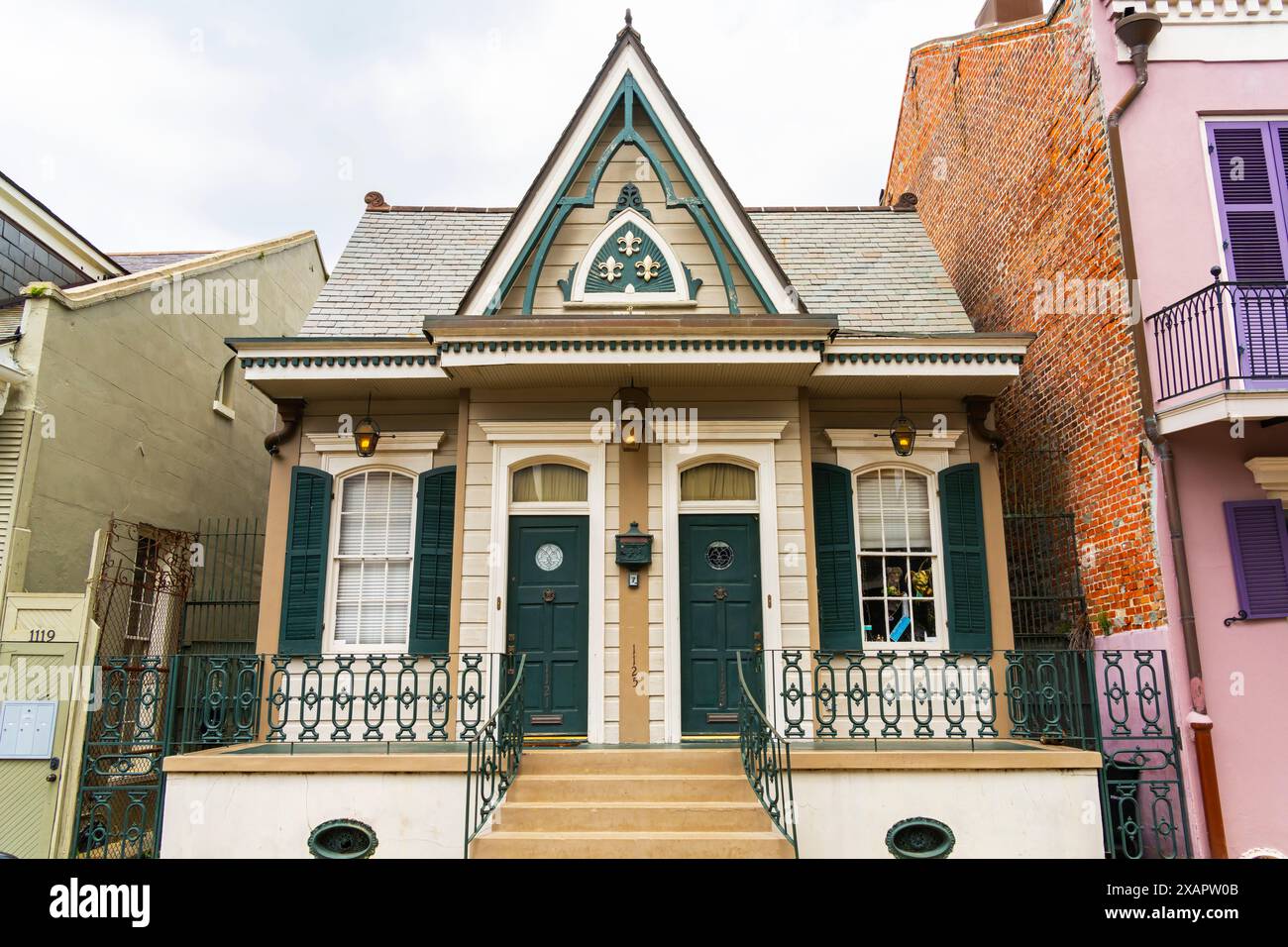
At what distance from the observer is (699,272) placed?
9953 mm

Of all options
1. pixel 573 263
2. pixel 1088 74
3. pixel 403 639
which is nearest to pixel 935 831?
pixel 403 639

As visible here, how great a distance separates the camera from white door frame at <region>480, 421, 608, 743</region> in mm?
9469

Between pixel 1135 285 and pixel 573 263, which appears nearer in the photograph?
pixel 1135 285

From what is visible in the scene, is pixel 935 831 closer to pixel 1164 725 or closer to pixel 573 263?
pixel 1164 725

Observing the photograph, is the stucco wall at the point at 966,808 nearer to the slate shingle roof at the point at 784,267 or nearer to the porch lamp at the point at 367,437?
the slate shingle roof at the point at 784,267

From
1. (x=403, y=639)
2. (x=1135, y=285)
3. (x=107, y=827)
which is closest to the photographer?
(x=107, y=827)

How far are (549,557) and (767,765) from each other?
353cm

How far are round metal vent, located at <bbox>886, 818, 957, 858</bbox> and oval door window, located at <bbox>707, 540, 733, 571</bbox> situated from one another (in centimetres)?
321

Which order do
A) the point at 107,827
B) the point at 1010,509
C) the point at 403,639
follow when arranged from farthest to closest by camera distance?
the point at 1010,509 < the point at 403,639 < the point at 107,827

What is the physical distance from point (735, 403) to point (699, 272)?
148cm

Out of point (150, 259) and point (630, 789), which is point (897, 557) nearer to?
point (630, 789)

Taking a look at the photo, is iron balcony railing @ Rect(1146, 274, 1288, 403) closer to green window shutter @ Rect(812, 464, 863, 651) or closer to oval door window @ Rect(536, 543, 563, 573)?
green window shutter @ Rect(812, 464, 863, 651)

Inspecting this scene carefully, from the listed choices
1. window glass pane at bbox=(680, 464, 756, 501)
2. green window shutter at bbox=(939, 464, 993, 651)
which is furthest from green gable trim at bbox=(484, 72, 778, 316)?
green window shutter at bbox=(939, 464, 993, 651)

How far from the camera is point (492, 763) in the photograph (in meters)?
7.17
